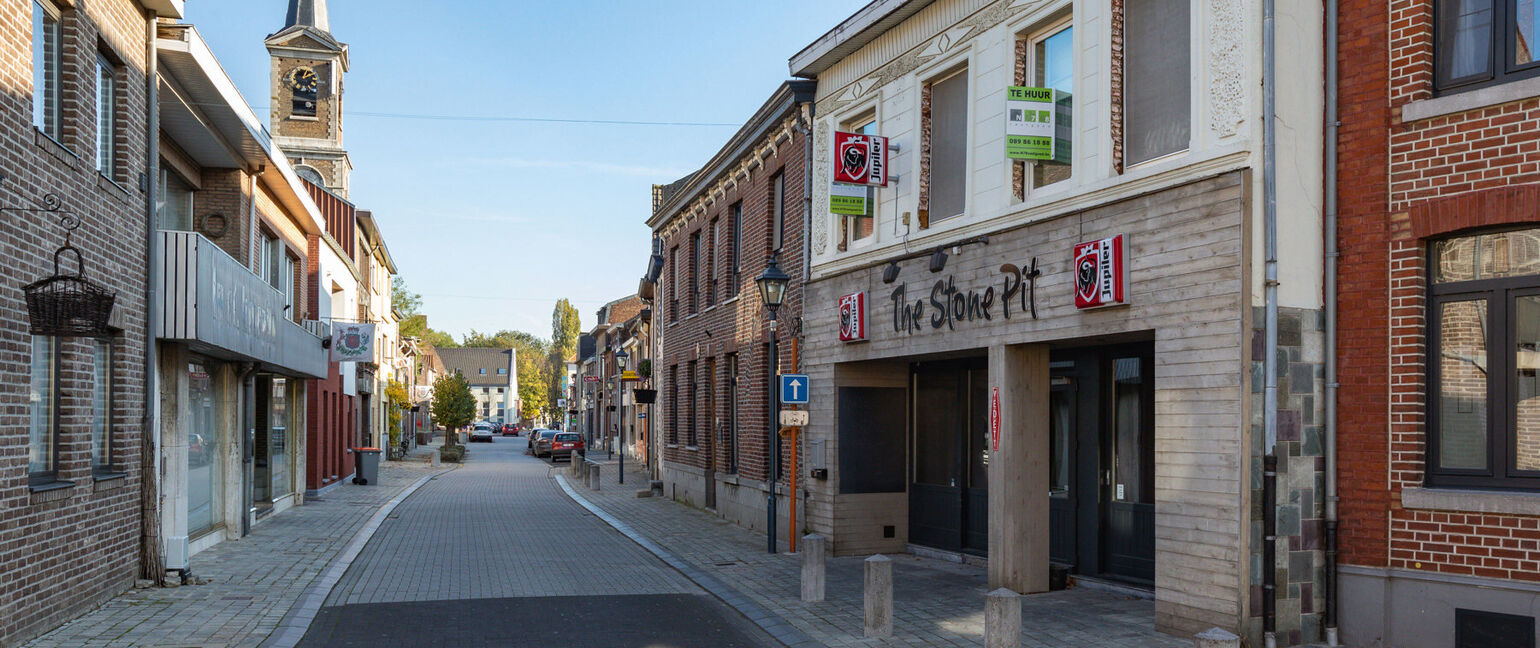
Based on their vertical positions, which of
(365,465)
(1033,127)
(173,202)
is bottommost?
(365,465)

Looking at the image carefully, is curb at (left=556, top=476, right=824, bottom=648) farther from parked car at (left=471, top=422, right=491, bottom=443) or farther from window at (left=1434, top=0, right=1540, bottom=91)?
parked car at (left=471, top=422, right=491, bottom=443)

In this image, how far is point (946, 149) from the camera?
1390 cm

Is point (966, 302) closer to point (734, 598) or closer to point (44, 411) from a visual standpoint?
point (734, 598)

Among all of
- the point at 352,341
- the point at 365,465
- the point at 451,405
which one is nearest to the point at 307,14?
the point at 451,405

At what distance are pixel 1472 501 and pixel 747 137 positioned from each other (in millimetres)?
13984

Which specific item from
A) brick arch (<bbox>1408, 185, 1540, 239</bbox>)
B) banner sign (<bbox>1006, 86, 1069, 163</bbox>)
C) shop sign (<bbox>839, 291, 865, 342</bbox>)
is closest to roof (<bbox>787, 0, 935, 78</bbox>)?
banner sign (<bbox>1006, 86, 1069, 163</bbox>)

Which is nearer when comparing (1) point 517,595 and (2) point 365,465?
(1) point 517,595

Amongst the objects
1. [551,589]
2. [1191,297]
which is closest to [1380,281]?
[1191,297]

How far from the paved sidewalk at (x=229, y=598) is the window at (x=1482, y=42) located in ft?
33.0

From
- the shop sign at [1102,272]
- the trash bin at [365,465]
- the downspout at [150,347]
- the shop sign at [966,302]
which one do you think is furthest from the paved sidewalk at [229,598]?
the trash bin at [365,465]

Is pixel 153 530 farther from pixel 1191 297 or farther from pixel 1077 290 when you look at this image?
pixel 1191 297

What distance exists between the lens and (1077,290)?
1076 centimetres

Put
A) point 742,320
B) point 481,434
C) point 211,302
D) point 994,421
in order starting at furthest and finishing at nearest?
1. point 481,434
2. point 742,320
3. point 211,302
4. point 994,421

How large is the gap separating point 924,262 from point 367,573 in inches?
300
